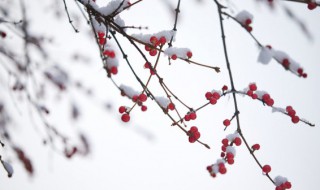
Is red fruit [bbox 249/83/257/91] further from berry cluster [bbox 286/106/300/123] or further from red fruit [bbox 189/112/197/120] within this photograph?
red fruit [bbox 189/112/197/120]

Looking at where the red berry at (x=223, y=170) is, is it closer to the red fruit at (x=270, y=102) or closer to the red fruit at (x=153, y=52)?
the red fruit at (x=270, y=102)

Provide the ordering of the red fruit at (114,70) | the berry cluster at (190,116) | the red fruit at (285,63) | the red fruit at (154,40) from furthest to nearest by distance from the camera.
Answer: the berry cluster at (190,116) → the red fruit at (154,40) → the red fruit at (114,70) → the red fruit at (285,63)

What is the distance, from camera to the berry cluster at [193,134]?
162cm

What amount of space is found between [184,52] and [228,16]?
0.33 metres

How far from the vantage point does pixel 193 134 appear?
1.67m

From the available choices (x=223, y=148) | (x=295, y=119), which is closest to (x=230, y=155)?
(x=223, y=148)

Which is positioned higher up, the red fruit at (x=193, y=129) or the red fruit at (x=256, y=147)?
the red fruit at (x=256, y=147)

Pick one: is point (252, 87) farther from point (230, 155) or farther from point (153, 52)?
point (153, 52)

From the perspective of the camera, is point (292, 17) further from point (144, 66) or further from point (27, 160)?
point (27, 160)

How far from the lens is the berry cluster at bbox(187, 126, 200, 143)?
162cm

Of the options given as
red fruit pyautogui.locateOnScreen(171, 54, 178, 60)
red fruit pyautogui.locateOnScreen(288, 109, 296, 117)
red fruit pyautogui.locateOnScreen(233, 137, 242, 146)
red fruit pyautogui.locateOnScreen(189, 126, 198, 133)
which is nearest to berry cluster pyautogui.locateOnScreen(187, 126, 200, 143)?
red fruit pyautogui.locateOnScreen(189, 126, 198, 133)

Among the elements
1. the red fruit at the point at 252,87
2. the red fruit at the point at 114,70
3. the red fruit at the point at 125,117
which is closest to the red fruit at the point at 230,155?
the red fruit at the point at 252,87

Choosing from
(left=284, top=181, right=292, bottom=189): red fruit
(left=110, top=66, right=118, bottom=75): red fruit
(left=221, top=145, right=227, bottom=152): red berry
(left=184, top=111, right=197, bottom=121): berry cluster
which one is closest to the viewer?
(left=110, top=66, right=118, bottom=75): red fruit

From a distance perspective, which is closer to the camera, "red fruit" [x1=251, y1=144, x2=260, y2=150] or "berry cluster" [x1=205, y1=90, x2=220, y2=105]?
"berry cluster" [x1=205, y1=90, x2=220, y2=105]
